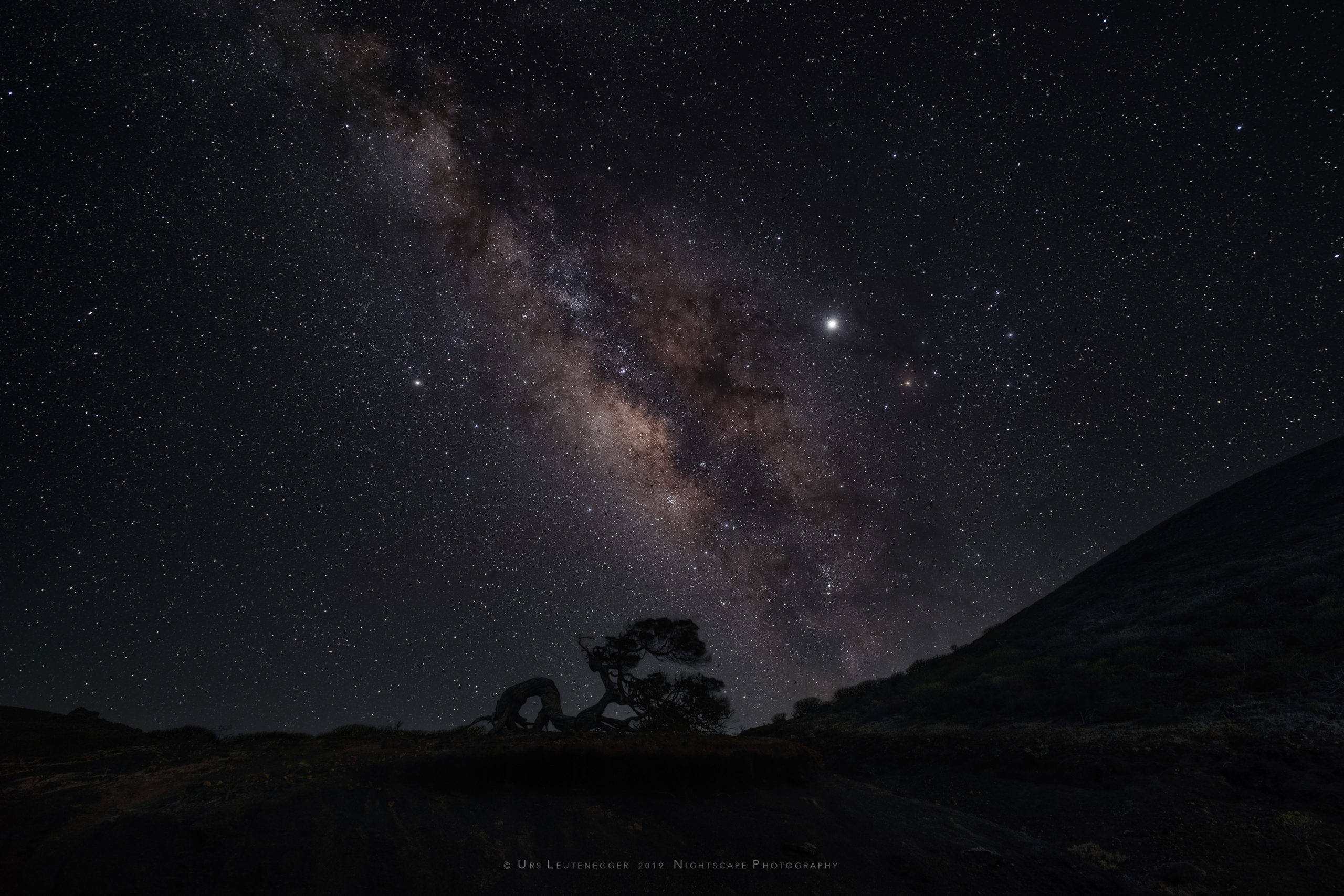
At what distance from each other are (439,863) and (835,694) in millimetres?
34653

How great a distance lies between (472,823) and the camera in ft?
22.2

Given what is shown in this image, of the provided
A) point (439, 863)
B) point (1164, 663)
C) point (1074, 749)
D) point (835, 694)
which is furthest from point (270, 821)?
point (835, 694)

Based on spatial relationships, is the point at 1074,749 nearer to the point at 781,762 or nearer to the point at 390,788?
the point at 781,762

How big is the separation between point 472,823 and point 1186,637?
81.9 feet

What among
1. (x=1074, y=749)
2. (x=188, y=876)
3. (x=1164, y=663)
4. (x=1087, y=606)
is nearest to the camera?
(x=188, y=876)

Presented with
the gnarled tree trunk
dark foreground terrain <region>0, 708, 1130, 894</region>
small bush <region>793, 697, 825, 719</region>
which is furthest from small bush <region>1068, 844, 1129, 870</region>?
small bush <region>793, 697, 825, 719</region>

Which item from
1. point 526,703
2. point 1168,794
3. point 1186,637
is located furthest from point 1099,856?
point 1186,637

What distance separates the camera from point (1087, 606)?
2989cm

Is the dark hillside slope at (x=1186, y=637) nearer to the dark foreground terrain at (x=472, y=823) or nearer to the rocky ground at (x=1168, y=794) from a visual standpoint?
the rocky ground at (x=1168, y=794)

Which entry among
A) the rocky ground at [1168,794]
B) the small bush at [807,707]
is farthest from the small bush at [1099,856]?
the small bush at [807,707]

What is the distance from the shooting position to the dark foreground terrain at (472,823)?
5316 millimetres

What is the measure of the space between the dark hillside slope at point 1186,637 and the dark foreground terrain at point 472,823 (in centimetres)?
1101

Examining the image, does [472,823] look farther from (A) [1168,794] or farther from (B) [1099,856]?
(A) [1168,794]

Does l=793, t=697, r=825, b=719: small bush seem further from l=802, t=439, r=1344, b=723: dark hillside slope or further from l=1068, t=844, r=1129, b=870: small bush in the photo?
l=1068, t=844, r=1129, b=870: small bush
